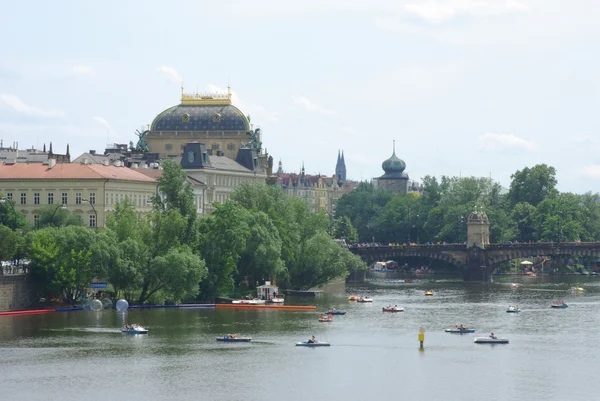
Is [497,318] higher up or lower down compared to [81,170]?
lower down

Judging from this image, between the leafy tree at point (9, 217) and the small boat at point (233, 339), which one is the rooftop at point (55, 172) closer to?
the leafy tree at point (9, 217)

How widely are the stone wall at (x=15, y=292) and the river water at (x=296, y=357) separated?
314cm

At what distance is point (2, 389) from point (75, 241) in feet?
137

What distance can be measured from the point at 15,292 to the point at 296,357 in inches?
1293

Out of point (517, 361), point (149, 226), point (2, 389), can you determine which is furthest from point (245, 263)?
point (2, 389)

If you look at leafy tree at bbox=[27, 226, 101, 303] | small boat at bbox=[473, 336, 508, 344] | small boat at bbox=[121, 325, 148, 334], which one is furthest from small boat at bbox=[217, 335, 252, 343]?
leafy tree at bbox=[27, 226, 101, 303]

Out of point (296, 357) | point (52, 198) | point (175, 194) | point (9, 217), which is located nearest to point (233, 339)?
point (296, 357)

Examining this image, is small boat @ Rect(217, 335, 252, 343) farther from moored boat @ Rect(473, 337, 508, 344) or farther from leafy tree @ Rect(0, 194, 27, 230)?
leafy tree @ Rect(0, 194, 27, 230)

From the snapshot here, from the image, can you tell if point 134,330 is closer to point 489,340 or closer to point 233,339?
point 233,339

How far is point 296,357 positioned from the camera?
360ft

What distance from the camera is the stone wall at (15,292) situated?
131 m

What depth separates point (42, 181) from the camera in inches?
Answer: 6629

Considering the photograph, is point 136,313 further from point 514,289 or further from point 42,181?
point 514,289

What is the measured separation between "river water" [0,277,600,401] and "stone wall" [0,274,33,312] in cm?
314
